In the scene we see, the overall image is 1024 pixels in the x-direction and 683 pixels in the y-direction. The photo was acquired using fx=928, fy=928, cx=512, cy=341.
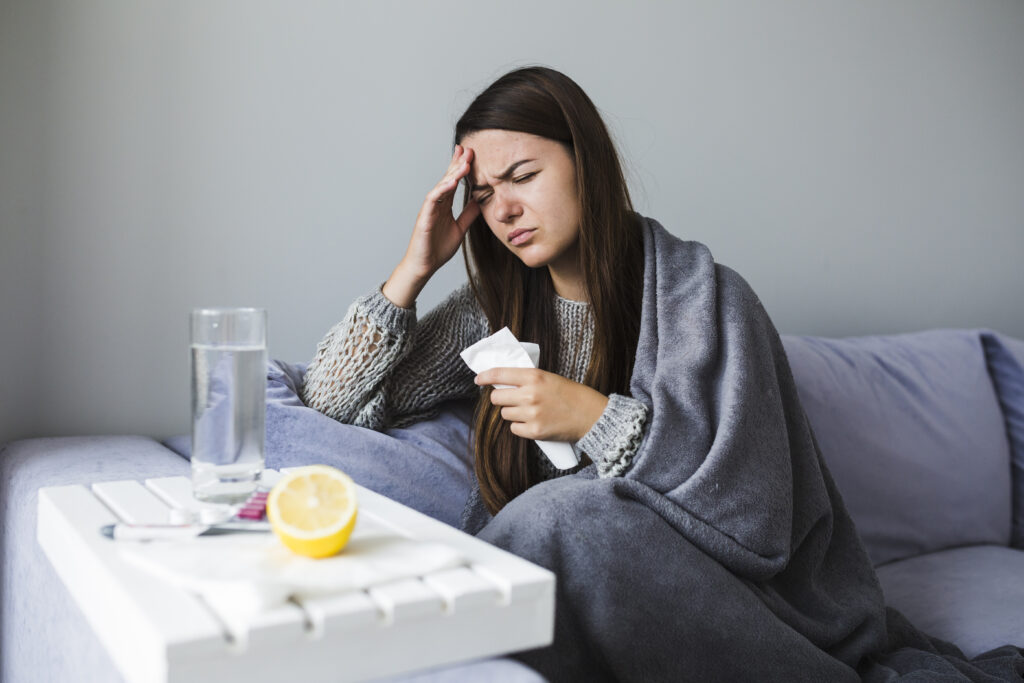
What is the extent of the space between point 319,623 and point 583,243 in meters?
0.86

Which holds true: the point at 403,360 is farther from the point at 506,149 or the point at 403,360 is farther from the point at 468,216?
the point at 506,149

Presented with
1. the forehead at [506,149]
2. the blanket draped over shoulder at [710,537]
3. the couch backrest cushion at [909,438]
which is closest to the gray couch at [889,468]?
the couch backrest cushion at [909,438]

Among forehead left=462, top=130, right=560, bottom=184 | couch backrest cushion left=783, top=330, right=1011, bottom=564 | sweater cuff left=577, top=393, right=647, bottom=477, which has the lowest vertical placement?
couch backrest cushion left=783, top=330, right=1011, bottom=564

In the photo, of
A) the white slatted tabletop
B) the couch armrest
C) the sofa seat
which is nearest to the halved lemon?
the white slatted tabletop

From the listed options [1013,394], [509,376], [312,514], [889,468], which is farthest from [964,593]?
[312,514]

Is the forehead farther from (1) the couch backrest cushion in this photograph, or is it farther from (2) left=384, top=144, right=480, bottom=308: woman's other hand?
(1) the couch backrest cushion

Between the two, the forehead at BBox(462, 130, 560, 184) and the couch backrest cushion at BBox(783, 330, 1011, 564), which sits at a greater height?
the forehead at BBox(462, 130, 560, 184)

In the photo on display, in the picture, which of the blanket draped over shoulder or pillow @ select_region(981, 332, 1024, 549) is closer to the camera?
the blanket draped over shoulder

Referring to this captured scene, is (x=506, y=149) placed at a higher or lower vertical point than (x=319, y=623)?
higher

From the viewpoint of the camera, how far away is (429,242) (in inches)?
54.2

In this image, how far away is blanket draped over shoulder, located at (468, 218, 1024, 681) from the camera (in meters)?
0.95

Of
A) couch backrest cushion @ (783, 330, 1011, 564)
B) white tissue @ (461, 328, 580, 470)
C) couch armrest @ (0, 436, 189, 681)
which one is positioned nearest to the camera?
couch armrest @ (0, 436, 189, 681)

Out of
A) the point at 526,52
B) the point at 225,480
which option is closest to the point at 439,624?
the point at 225,480

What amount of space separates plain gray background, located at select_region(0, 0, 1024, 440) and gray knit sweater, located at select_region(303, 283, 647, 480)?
0.78ft
